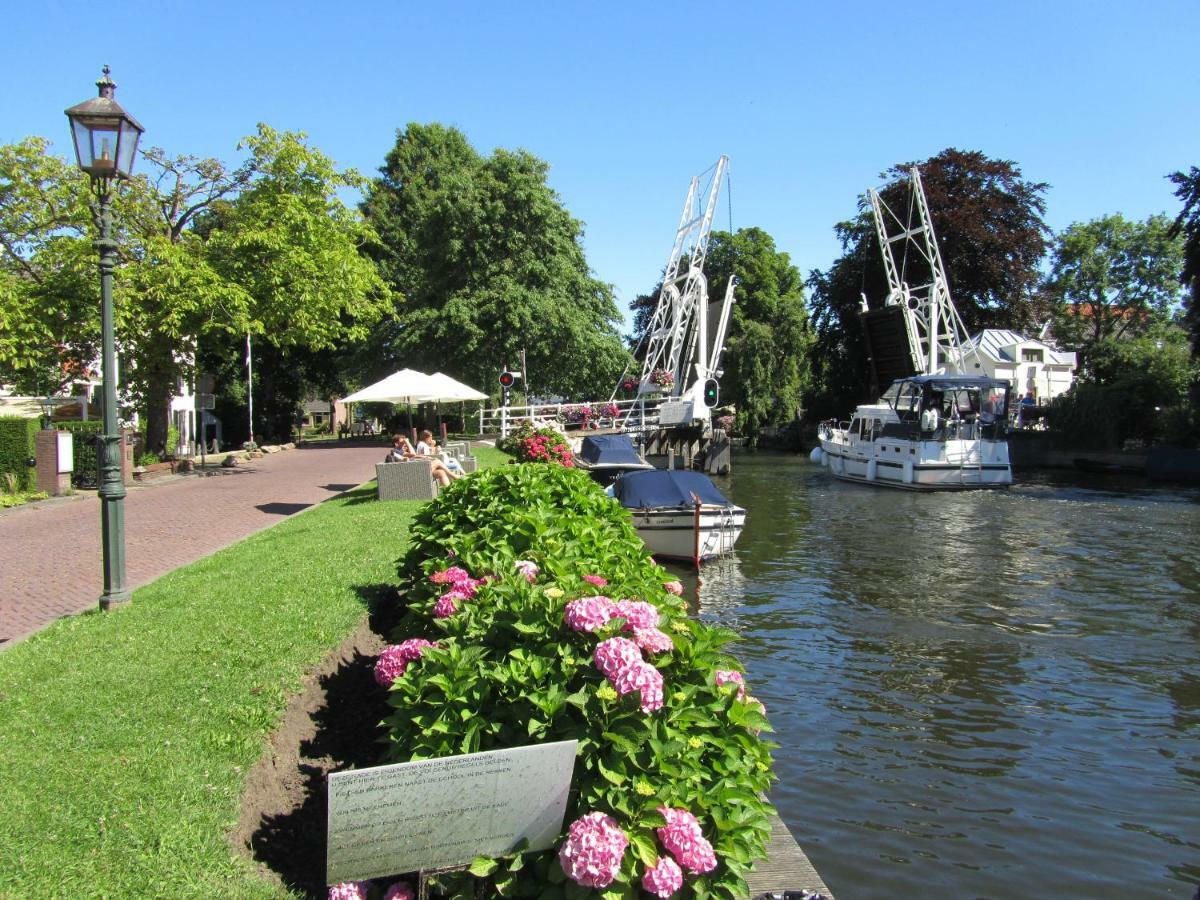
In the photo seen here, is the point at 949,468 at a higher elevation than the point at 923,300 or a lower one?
lower

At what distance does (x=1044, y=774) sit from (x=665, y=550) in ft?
36.2

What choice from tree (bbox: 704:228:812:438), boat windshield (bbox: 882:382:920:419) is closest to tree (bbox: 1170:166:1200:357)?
boat windshield (bbox: 882:382:920:419)

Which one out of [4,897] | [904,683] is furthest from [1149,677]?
[4,897]

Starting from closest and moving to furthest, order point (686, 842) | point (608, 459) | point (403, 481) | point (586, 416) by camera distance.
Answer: point (686, 842) → point (403, 481) → point (608, 459) → point (586, 416)

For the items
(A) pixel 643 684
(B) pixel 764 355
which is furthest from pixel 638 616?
A: (B) pixel 764 355

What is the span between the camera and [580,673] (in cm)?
402

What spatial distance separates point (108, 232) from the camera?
845 centimetres

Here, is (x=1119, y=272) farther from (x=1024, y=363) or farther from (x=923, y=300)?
(x=923, y=300)

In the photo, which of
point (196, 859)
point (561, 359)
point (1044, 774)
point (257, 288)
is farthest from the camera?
point (561, 359)

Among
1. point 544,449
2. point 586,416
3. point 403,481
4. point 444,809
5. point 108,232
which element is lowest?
point 444,809

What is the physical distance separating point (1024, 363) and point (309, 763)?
2587 inches

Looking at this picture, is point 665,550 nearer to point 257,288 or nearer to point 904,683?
point 904,683

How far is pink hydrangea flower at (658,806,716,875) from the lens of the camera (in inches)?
135

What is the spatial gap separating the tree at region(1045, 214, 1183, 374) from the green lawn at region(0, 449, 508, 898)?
72563 millimetres
